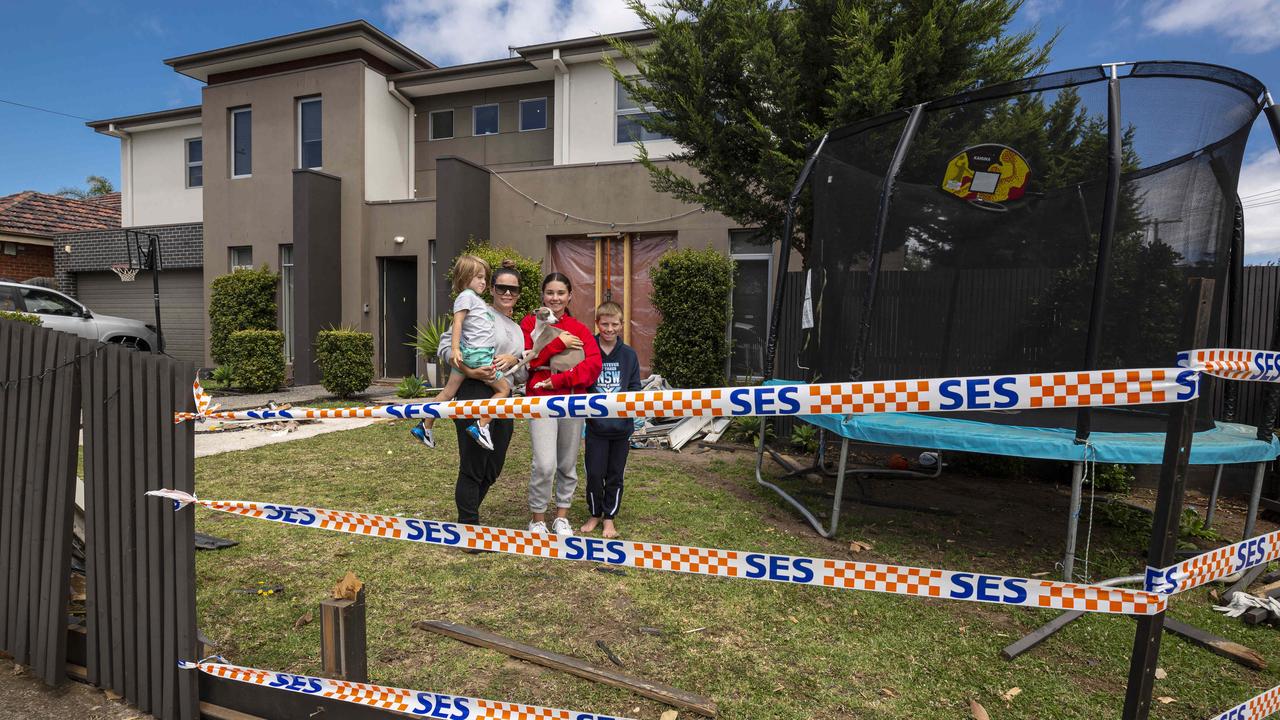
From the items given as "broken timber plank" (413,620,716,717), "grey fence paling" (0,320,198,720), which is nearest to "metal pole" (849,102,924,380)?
"broken timber plank" (413,620,716,717)

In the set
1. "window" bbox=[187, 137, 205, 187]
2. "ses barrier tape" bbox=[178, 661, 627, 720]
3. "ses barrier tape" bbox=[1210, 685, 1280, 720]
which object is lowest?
"ses barrier tape" bbox=[178, 661, 627, 720]

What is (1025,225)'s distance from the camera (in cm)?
460

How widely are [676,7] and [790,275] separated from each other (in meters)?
3.18

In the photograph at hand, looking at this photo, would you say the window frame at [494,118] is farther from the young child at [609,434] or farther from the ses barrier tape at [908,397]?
the ses barrier tape at [908,397]

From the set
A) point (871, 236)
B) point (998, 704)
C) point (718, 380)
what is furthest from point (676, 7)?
point (998, 704)

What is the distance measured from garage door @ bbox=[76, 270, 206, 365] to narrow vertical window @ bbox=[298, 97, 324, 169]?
4.34 metres

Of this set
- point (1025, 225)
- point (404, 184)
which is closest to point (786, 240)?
point (1025, 225)

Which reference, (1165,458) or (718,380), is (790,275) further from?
(1165,458)

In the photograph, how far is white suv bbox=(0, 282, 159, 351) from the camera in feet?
35.7

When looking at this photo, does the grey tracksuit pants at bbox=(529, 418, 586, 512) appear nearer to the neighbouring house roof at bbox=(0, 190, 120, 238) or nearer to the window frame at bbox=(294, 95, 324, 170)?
the window frame at bbox=(294, 95, 324, 170)

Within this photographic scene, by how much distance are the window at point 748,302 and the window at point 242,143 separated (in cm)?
1104

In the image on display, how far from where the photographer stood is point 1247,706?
5.65 ft

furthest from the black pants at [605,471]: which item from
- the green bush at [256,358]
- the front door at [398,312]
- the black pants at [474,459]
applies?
the front door at [398,312]

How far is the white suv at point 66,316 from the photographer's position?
1089cm
